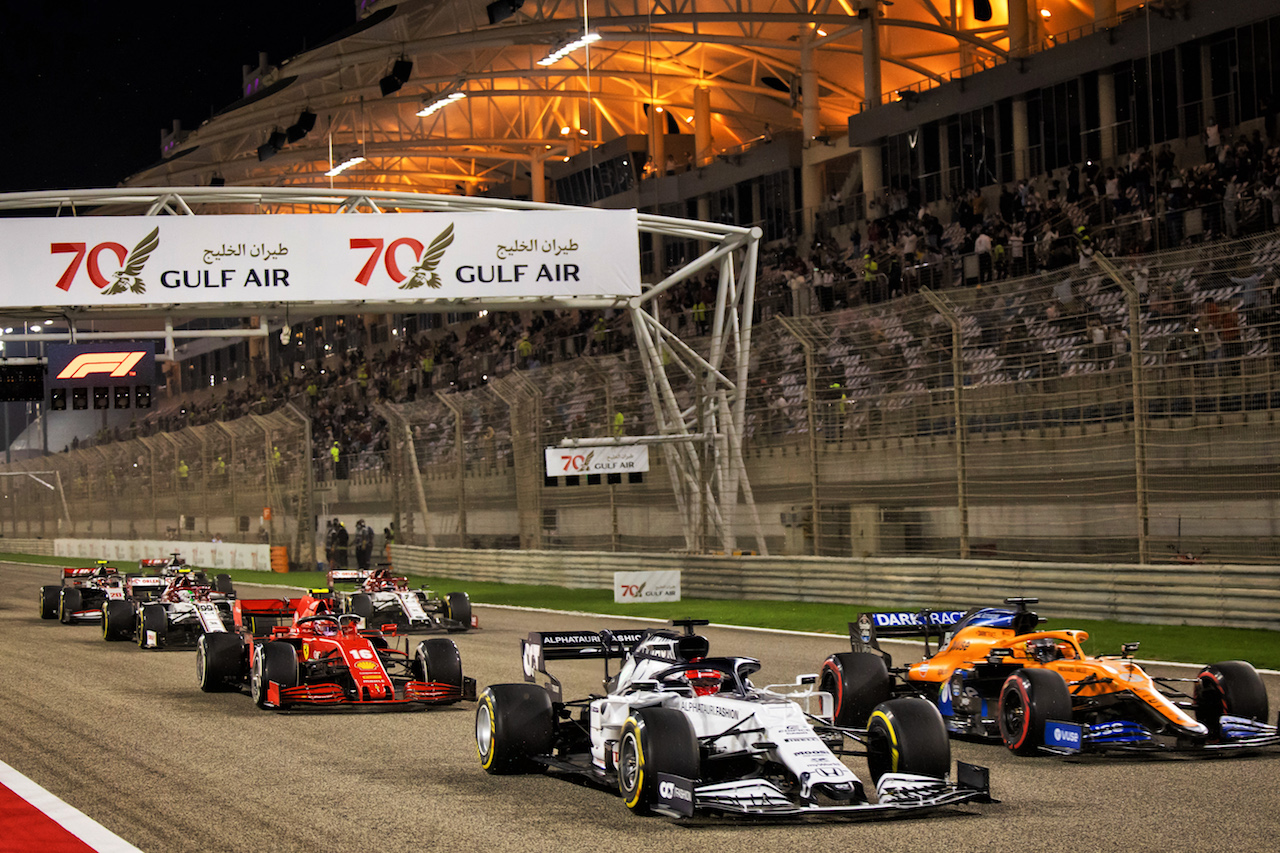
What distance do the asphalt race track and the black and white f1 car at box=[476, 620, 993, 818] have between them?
146 millimetres

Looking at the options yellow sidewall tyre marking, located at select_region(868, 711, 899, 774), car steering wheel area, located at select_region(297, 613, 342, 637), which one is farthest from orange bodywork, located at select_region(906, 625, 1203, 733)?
car steering wheel area, located at select_region(297, 613, 342, 637)

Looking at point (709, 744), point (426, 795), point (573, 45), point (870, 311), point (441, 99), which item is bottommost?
point (426, 795)

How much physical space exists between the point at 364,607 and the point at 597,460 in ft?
18.4

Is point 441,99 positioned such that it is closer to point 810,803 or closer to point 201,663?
point 201,663

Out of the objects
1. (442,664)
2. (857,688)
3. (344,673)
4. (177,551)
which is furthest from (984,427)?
(177,551)

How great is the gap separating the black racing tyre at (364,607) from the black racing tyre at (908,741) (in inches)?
465

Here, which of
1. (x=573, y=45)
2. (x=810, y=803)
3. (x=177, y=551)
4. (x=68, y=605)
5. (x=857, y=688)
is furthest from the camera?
(x=177, y=551)

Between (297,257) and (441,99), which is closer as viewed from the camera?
(297,257)

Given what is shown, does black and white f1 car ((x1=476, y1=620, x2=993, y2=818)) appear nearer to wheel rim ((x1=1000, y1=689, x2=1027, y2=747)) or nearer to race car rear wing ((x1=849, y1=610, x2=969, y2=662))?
wheel rim ((x1=1000, y1=689, x2=1027, y2=747))

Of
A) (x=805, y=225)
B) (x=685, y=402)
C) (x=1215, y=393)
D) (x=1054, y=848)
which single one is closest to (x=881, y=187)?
(x=805, y=225)

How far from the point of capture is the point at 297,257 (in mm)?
22000

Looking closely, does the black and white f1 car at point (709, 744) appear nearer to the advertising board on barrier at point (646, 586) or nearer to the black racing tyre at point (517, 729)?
the black racing tyre at point (517, 729)

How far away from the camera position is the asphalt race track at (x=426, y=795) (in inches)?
282

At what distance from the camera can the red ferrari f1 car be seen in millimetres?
12211
